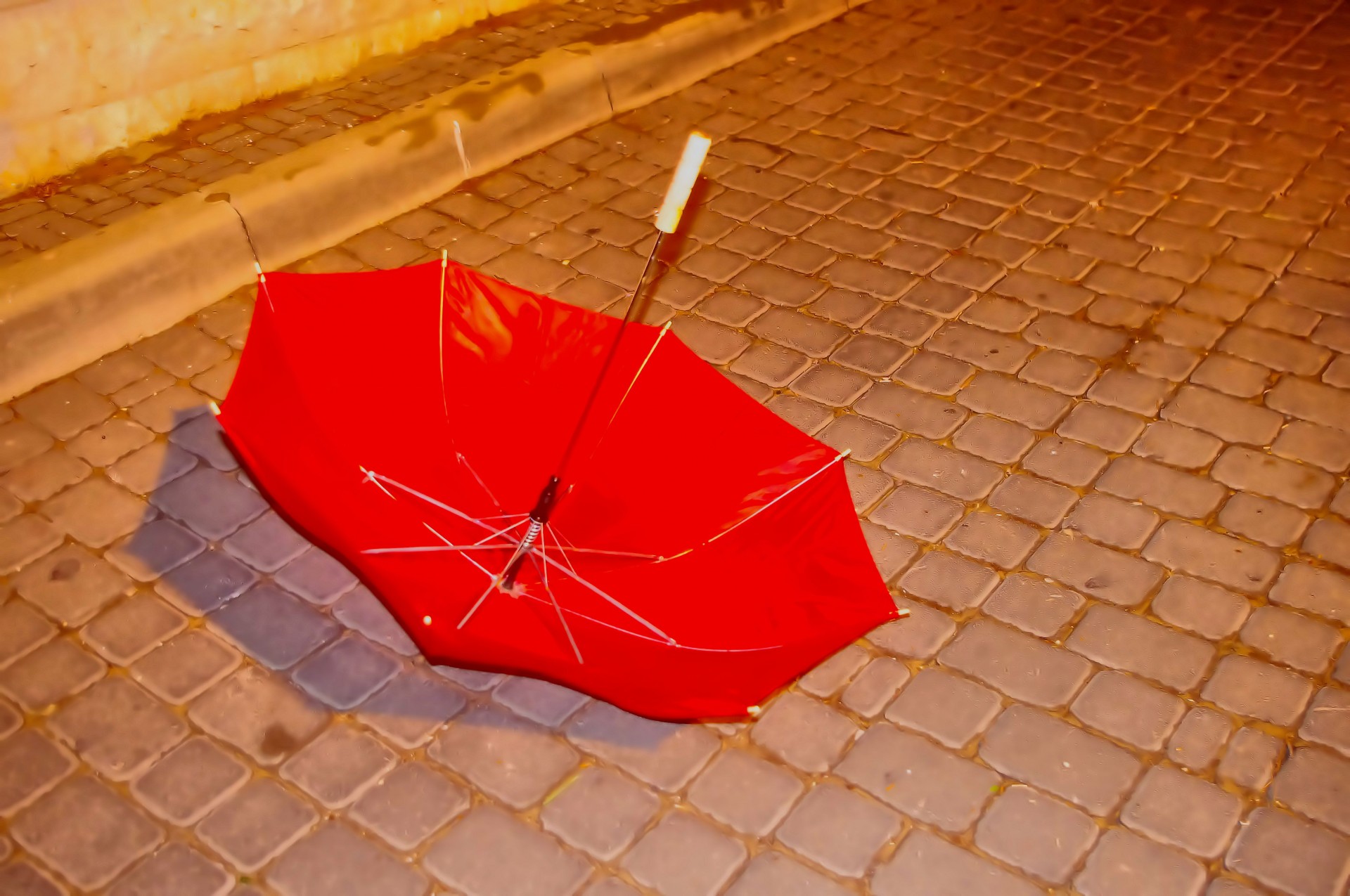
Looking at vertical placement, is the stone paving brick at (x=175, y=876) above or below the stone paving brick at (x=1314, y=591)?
above

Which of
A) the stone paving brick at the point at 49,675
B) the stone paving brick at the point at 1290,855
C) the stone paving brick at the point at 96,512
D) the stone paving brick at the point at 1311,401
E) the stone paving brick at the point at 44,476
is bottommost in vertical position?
the stone paving brick at the point at 1290,855

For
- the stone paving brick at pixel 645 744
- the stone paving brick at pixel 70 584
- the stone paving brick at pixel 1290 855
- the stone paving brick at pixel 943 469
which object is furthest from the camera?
the stone paving brick at pixel 943 469

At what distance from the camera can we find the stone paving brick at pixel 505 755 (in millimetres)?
3082

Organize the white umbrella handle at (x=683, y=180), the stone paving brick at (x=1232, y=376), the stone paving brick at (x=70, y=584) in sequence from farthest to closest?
the stone paving brick at (x=1232, y=376) < the stone paving brick at (x=70, y=584) < the white umbrella handle at (x=683, y=180)

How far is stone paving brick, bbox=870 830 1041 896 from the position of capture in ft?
9.50

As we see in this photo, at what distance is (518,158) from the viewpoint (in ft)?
19.0

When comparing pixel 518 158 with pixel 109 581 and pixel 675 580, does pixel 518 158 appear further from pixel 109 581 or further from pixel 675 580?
pixel 675 580

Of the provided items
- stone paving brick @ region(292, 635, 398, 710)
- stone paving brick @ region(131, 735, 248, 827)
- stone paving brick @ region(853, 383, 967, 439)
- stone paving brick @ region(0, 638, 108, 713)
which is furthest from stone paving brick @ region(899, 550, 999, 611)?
stone paving brick @ region(0, 638, 108, 713)

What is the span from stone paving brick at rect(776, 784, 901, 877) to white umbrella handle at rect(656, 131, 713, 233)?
5.04 ft

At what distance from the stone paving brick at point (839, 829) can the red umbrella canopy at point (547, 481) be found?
0.51 m

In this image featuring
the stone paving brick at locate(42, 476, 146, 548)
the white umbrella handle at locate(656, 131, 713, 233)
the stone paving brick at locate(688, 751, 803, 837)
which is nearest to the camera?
the white umbrella handle at locate(656, 131, 713, 233)

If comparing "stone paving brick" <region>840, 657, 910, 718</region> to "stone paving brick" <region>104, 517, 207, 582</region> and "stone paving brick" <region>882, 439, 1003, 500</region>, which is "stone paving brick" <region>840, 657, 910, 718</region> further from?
"stone paving brick" <region>104, 517, 207, 582</region>

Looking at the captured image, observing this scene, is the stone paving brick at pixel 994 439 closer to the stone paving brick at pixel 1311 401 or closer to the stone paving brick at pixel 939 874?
the stone paving brick at pixel 1311 401

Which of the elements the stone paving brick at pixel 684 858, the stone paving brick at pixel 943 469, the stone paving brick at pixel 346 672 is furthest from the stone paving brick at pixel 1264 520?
the stone paving brick at pixel 346 672
